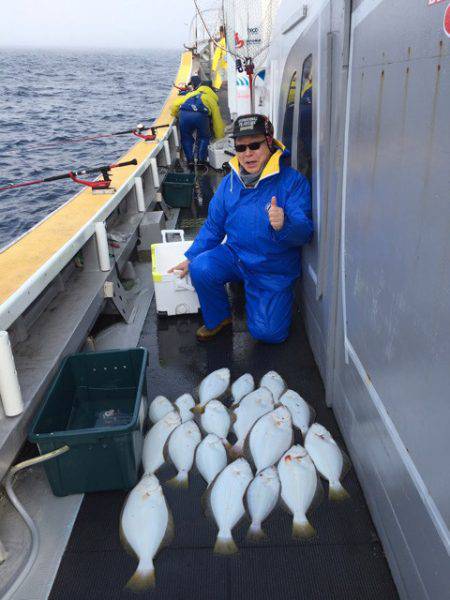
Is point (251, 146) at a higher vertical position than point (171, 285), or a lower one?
higher

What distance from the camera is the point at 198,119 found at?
28.7 feet

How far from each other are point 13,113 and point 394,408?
2734cm

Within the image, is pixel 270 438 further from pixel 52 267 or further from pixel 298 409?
pixel 52 267

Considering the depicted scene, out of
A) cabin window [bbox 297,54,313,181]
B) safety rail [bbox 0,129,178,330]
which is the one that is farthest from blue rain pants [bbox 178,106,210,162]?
cabin window [bbox 297,54,313,181]

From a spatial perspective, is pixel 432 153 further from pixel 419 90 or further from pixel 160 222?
pixel 160 222

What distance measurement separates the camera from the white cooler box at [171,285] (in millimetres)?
4055

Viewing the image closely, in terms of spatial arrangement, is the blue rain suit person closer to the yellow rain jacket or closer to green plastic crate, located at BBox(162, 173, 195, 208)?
the yellow rain jacket

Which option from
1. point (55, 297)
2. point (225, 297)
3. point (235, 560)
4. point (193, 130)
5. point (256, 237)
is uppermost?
point (193, 130)

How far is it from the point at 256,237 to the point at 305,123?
838 mm

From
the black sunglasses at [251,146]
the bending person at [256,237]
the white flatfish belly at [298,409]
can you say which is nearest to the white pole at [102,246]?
the bending person at [256,237]

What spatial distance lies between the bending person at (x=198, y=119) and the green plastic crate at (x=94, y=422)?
6.84 m

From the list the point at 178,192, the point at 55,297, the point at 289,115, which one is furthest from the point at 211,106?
the point at 55,297

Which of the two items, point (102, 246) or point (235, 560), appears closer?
point (235, 560)

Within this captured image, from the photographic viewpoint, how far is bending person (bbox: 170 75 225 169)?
8.76 metres
